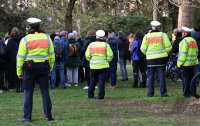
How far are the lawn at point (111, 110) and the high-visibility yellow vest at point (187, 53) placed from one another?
0.96m

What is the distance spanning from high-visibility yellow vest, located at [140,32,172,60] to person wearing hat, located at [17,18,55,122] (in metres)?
4.28

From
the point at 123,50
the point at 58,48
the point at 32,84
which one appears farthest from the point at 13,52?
the point at 32,84

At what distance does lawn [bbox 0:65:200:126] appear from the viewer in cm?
1145

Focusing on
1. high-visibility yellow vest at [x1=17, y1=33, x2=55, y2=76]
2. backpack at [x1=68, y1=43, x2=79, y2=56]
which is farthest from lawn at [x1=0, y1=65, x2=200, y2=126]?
backpack at [x1=68, y1=43, x2=79, y2=56]

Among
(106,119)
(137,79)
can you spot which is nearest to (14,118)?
(106,119)

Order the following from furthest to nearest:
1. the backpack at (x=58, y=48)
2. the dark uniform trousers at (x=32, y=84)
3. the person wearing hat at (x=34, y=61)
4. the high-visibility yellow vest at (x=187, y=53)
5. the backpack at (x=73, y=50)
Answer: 1. the backpack at (x=73, y=50)
2. the backpack at (x=58, y=48)
3. the high-visibility yellow vest at (x=187, y=53)
4. the dark uniform trousers at (x=32, y=84)
5. the person wearing hat at (x=34, y=61)

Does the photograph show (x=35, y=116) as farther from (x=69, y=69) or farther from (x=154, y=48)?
(x=69, y=69)

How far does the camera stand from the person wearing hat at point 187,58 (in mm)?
15141

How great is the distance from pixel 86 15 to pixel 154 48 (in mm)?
33105

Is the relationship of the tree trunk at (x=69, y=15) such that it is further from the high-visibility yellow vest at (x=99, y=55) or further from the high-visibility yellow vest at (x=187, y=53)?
the high-visibility yellow vest at (x=187, y=53)

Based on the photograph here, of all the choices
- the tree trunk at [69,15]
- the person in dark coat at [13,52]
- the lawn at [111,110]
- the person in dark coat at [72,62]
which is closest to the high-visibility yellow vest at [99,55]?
the lawn at [111,110]

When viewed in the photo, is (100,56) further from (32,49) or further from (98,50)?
(32,49)

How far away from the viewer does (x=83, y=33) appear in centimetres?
4800

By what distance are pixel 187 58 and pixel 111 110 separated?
2.97 m
